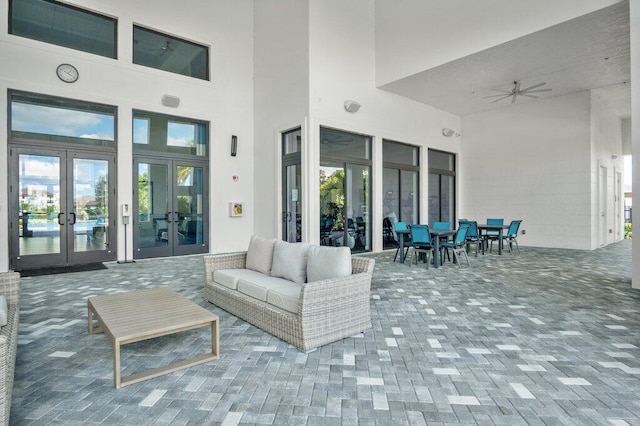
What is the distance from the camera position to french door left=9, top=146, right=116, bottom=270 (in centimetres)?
664

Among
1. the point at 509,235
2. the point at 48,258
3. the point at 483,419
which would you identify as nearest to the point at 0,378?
the point at 483,419

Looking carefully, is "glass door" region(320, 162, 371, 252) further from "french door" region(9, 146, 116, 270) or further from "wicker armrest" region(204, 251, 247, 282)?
"french door" region(9, 146, 116, 270)

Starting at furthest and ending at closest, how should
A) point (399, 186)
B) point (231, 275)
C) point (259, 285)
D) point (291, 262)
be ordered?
point (399, 186) → point (231, 275) → point (291, 262) → point (259, 285)

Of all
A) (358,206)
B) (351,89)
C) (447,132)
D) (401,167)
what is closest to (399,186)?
(401,167)

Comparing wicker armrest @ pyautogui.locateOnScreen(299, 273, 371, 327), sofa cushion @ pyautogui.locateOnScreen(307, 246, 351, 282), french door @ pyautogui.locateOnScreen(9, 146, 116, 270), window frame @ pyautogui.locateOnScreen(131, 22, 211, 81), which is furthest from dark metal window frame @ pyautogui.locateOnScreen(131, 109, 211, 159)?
wicker armrest @ pyautogui.locateOnScreen(299, 273, 371, 327)

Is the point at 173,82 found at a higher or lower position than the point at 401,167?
higher

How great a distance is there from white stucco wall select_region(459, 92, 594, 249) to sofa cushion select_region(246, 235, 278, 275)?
9420 mm

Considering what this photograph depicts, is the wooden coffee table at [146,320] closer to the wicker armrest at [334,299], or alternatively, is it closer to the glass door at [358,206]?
the wicker armrest at [334,299]

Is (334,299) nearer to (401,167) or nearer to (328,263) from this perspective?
(328,263)

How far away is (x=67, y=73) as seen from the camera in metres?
6.96

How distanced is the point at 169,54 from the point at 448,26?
6386mm

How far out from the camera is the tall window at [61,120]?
668 centimetres

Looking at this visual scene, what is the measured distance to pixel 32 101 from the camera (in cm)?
680

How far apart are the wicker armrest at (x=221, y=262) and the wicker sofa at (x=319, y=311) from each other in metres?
0.72
